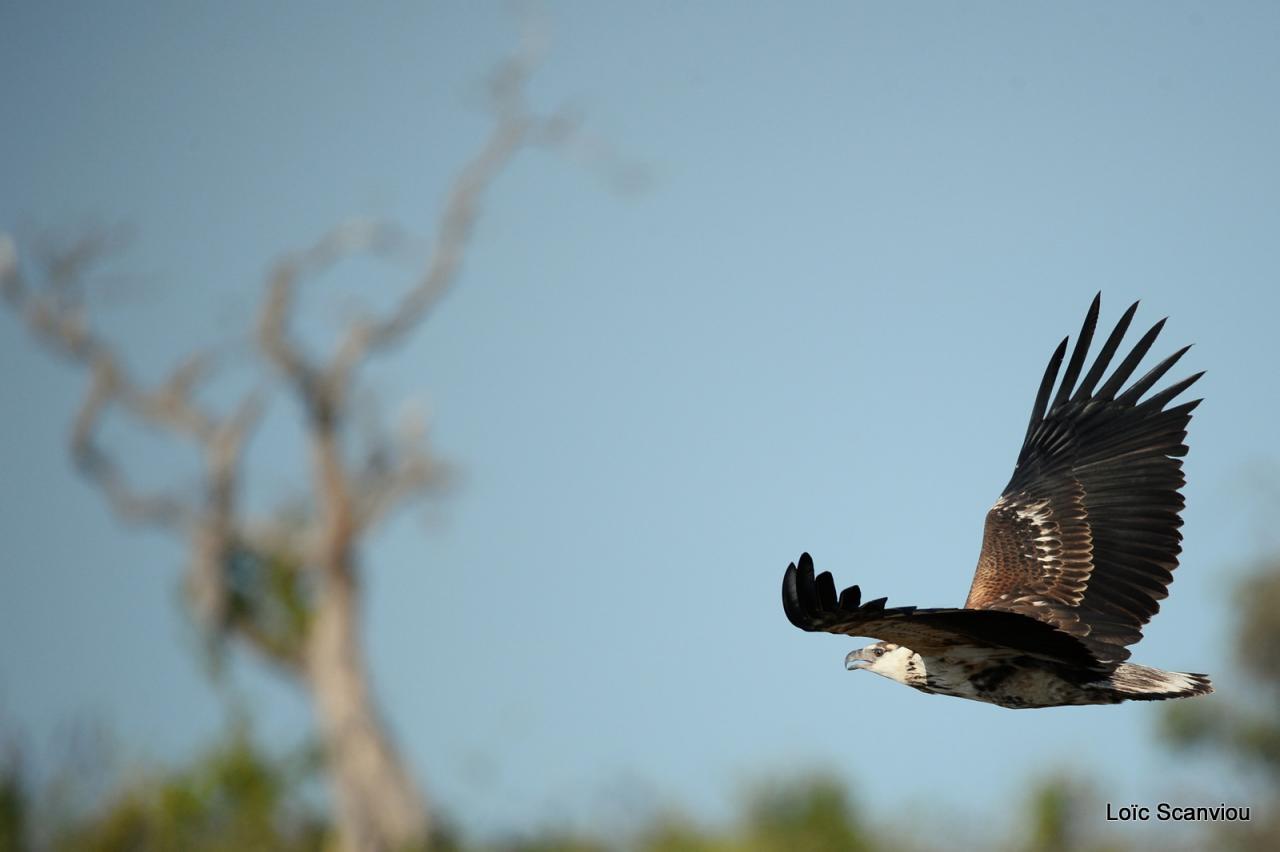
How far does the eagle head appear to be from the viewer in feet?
32.6

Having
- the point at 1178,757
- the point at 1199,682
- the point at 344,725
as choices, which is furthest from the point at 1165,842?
the point at 1199,682

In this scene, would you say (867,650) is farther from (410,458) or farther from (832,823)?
(410,458)

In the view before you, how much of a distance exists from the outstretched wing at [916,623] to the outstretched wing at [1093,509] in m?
0.73

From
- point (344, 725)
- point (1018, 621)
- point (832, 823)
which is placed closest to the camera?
point (1018, 621)

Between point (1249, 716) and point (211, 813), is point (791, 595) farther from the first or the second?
point (1249, 716)

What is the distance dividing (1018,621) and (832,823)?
53.6 ft

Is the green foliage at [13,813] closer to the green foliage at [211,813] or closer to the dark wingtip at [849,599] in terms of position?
the green foliage at [211,813]

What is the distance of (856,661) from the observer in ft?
33.3

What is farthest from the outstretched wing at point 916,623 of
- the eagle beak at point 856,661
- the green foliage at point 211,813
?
the green foliage at point 211,813

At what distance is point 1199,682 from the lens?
10070 millimetres

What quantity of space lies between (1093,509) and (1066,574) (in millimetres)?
574

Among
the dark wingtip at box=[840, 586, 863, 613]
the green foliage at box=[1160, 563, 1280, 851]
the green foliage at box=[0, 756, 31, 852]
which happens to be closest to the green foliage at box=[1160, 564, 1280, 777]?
the green foliage at box=[1160, 563, 1280, 851]

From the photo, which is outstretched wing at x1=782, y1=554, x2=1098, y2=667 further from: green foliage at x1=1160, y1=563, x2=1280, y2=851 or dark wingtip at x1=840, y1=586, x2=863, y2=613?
green foliage at x1=1160, y1=563, x2=1280, y2=851

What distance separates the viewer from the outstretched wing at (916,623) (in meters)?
8.45
